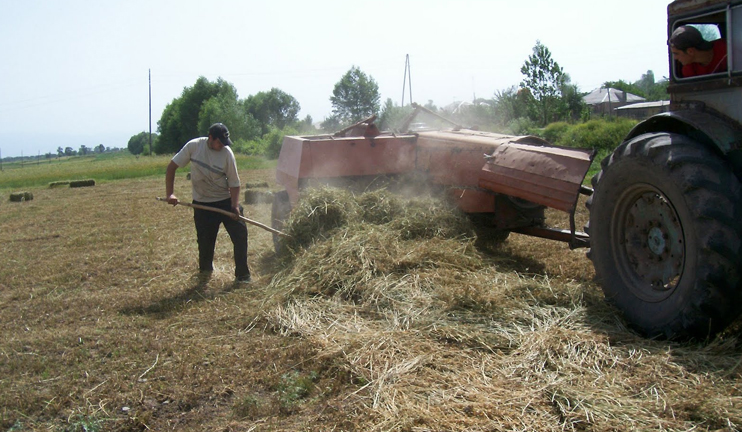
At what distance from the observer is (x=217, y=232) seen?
667cm

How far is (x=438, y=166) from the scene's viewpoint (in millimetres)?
7051

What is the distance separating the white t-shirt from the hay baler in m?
0.97

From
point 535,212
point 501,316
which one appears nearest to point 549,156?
point 535,212

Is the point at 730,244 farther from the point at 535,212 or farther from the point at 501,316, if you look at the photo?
the point at 535,212

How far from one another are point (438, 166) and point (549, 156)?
6.23 feet

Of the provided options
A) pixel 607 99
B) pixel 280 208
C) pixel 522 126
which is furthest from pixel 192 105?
pixel 280 208

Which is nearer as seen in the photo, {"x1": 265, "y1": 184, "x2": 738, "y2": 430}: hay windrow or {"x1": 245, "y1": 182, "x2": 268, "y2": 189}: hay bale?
{"x1": 265, "y1": 184, "x2": 738, "y2": 430}: hay windrow

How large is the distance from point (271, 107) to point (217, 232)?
95707 mm

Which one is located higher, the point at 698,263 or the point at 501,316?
the point at 698,263

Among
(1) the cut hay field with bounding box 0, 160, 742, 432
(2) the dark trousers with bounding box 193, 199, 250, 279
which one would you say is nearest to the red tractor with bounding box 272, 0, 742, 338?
(1) the cut hay field with bounding box 0, 160, 742, 432

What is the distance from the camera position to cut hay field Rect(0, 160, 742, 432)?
Result: 310 centimetres

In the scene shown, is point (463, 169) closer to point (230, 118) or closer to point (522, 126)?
point (522, 126)

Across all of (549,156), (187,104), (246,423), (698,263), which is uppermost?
(187,104)

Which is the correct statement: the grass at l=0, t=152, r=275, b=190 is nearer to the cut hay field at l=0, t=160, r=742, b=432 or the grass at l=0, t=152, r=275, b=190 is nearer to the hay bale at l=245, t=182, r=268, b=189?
the hay bale at l=245, t=182, r=268, b=189
